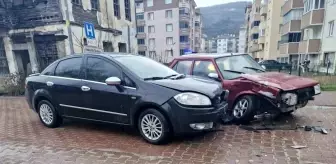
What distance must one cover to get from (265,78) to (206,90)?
161 cm

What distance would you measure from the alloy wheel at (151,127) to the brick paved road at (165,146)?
18 cm

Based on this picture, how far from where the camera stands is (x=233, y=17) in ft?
360

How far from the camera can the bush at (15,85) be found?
9.75 metres

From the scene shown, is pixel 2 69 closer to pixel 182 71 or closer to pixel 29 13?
pixel 29 13

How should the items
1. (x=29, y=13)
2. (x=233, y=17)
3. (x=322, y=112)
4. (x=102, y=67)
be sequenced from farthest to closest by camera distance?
(x=233, y=17) → (x=29, y=13) → (x=322, y=112) → (x=102, y=67)

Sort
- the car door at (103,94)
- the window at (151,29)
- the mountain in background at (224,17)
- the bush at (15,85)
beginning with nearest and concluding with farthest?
the car door at (103,94)
the bush at (15,85)
the window at (151,29)
the mountain in background at (224,17)

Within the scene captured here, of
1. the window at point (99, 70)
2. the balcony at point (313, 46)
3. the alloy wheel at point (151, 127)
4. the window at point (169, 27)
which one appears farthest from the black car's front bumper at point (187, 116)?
the window at point (169, 27)

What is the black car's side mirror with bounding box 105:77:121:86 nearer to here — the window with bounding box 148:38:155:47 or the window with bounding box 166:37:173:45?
the window with bounding box 166:37:173:45

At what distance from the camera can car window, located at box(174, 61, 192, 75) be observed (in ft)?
18.2

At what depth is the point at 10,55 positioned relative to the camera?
13.2m

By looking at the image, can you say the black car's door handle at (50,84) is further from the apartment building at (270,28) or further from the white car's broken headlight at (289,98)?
the apartment building at (270,28)

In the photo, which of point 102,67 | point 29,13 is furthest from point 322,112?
point 29,13

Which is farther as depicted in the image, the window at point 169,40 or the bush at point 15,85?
the window at point 169,40

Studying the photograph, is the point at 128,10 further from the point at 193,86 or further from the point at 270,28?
the point at 270,28
